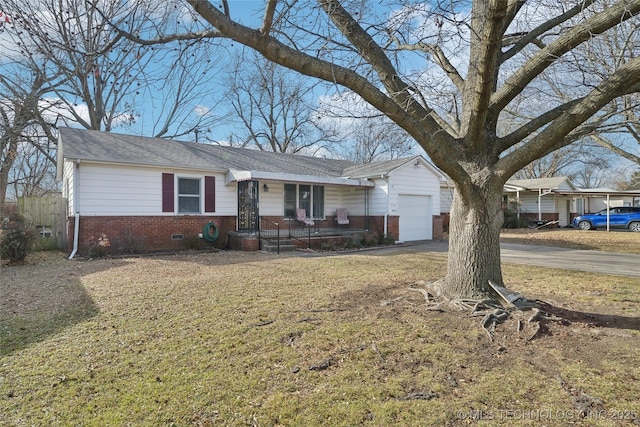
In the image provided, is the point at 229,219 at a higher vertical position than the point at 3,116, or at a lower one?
lower

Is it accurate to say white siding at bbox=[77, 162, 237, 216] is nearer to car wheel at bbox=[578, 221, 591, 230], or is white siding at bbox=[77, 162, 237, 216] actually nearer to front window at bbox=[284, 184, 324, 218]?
front window at bbox=[284, 184, 324, 218]

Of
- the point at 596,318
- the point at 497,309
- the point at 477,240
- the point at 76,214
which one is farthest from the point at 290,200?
the point at 596,318

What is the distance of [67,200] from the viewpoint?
42.1ft

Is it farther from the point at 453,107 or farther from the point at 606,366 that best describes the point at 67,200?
the point at 606,366

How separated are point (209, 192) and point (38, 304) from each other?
791cm

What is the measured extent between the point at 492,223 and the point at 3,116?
21.8 m

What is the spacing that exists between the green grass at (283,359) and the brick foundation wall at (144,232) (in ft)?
16.8

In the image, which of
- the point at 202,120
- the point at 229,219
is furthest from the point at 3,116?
the point at 229,219

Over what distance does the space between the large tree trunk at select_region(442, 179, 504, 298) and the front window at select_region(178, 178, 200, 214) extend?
33.7ft

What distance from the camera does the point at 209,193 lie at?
43.7ft

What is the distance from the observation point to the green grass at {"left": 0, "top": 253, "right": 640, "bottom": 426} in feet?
9.00

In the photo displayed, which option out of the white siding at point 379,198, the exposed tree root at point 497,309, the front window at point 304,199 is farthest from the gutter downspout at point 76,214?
the white siding at point 379,198

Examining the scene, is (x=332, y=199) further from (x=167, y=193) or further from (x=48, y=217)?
(x=48, y=217)

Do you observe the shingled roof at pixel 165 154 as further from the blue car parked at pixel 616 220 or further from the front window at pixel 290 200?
the blue car parked at pixel 616 220
